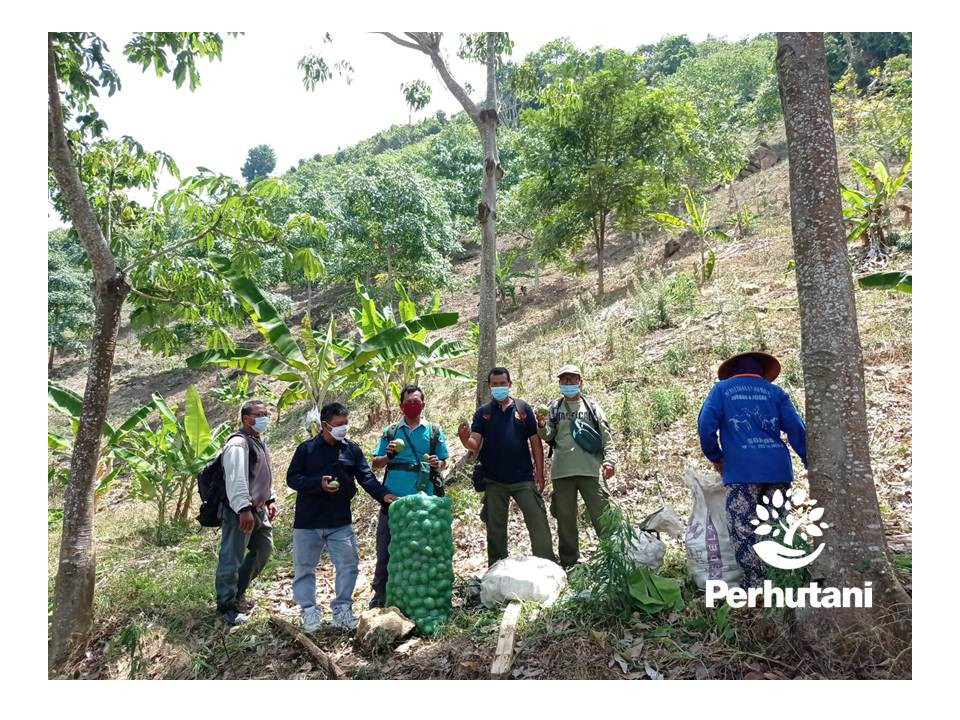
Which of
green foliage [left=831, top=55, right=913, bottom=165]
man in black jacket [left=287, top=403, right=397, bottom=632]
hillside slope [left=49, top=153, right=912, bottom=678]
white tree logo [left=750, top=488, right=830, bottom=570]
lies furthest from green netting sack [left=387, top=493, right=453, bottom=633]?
green foliage [left=831, top=55, right=913, bottom=165]

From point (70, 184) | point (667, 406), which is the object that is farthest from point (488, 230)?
point (70, 184)

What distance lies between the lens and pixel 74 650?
4.24m

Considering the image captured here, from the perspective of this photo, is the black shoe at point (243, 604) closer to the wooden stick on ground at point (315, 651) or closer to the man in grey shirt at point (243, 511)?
the man in grey shirt at point (243, 511)

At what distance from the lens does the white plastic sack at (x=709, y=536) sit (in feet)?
13.6

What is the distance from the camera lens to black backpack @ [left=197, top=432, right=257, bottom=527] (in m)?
4.70

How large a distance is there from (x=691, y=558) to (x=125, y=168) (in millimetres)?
4847

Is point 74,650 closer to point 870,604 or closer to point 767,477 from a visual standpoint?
point 767,477

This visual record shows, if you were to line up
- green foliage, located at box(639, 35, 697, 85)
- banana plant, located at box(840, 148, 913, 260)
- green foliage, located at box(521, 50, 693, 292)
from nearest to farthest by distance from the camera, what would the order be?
banana plant, located at box(840, 148, 913, 260), green foliage, located at box(521, 50, 693, 292), green foliage, located at box(639, 35, 697, 85)

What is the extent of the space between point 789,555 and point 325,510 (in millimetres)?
2845

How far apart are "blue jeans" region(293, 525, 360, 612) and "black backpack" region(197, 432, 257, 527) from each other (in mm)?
594

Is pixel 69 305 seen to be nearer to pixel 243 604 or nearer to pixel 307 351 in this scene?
pixel 307 351

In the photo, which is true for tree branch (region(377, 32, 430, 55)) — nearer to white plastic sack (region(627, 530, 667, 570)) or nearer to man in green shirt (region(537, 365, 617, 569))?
man in green shirt (region(537, 365, 617, 569))

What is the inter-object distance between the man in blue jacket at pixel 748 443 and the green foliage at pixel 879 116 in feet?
35.7

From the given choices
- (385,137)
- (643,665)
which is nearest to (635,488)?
(643,665)
